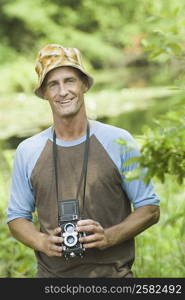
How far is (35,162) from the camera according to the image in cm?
281

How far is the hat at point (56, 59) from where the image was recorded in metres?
2.76

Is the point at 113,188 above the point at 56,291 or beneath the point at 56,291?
above

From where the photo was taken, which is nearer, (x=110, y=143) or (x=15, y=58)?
(x=110, y=143)

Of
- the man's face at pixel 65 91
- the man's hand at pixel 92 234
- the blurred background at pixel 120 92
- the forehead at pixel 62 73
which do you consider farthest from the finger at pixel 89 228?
the forehead at pixel 62 73

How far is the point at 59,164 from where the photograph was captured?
9.03ft

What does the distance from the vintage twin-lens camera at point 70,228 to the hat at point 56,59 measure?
563 millimetres

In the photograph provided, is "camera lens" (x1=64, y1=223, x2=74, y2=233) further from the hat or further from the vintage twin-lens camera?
the hat

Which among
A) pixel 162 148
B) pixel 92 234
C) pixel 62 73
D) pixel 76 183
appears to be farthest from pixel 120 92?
pixel 162 148

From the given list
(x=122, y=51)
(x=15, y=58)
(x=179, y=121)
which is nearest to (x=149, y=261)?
(x=179, y=121)

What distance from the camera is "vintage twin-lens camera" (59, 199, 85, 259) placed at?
8.39 ft

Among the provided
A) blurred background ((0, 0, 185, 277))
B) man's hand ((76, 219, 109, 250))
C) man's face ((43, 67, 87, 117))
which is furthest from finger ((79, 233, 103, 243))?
man's face ((43, 67, 87, 117))

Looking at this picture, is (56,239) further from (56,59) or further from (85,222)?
(56,59)

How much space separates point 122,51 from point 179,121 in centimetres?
3483

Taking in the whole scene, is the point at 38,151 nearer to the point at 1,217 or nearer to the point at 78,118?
the point at 78,118
